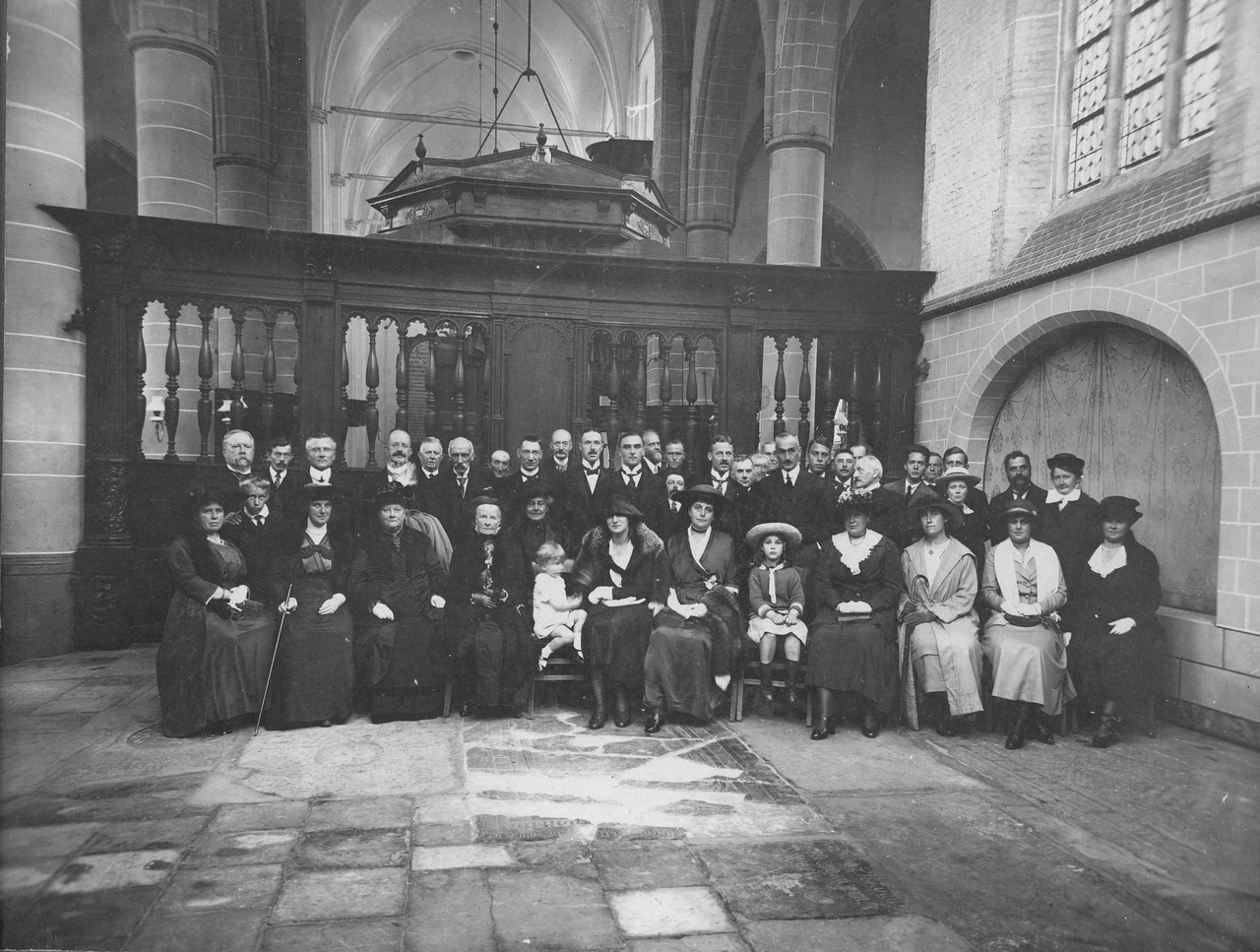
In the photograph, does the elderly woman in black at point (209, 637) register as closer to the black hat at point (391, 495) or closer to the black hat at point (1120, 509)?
the black hat at point (391, 495)

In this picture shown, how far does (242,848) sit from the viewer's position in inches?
123

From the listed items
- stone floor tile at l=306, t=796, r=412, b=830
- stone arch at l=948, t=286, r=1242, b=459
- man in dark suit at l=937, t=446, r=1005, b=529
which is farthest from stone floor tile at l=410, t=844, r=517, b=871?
stone arch at l=948, t=286, r=1242, b=459

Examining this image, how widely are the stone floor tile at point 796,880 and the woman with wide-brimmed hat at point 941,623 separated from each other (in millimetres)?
1811

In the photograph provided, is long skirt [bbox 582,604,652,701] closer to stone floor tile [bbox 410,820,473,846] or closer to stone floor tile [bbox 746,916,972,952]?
stone floor tile [bbox 410,820,473,846]

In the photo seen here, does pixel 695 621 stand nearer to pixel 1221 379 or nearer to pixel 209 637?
pixel 209 637

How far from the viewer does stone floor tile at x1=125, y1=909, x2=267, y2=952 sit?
2.51 metres

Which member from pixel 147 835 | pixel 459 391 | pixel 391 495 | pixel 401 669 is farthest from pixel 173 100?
pixel 147 835

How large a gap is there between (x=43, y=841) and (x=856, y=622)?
12.9 feet

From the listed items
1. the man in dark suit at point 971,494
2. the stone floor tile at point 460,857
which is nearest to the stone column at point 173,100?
the stone floor tile at point 460,857

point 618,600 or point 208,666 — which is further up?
point 618,600

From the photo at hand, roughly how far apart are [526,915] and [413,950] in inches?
14.6

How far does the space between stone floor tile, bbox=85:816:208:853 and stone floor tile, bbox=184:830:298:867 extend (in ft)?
0.26

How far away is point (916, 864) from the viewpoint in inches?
124

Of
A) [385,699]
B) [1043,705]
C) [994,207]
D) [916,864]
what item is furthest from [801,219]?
[916,864]
